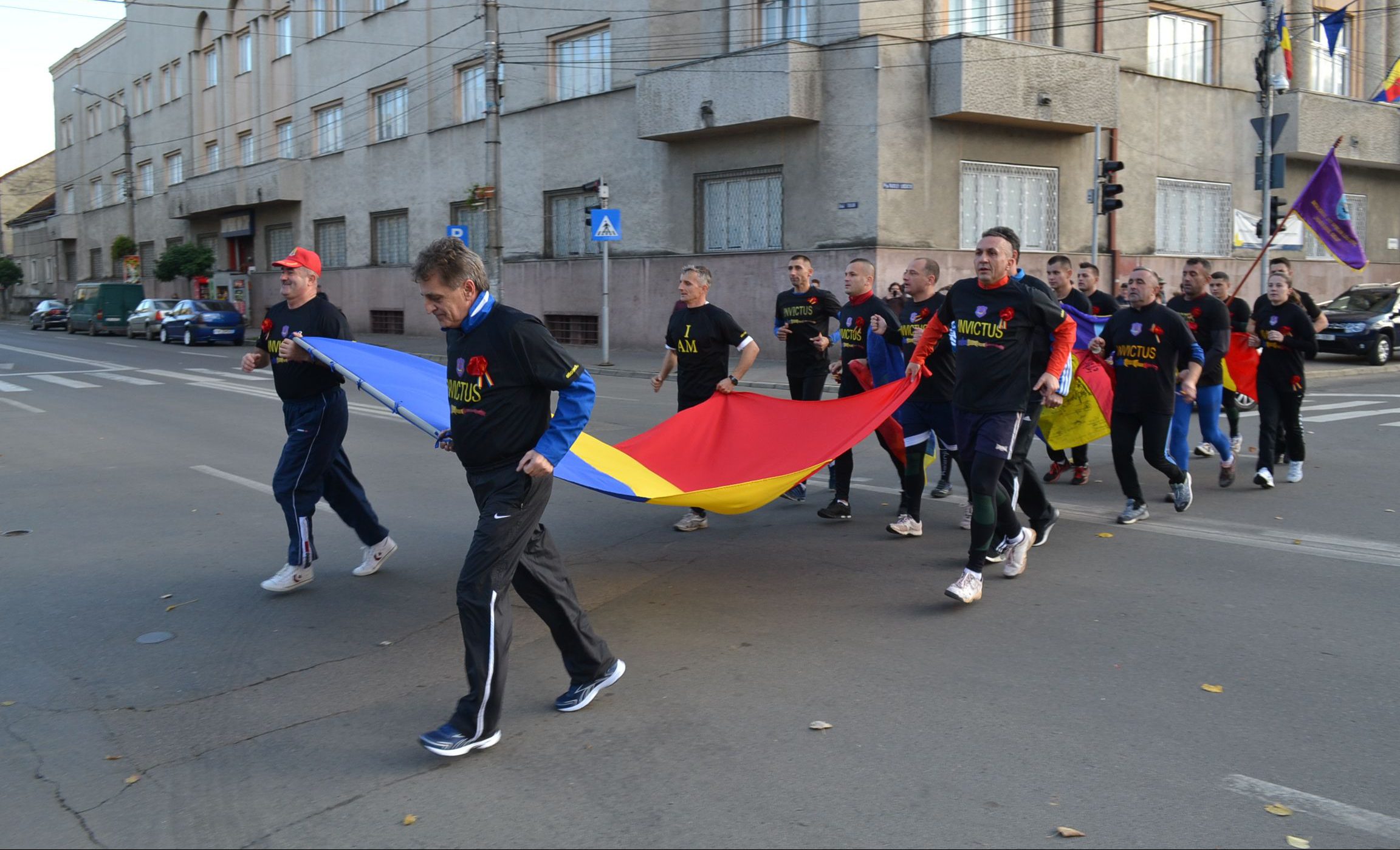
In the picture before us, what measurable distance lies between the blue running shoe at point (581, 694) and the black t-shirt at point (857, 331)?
13.1ft

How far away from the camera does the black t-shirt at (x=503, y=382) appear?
13.8 feet

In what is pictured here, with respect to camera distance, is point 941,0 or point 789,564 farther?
point 941,0

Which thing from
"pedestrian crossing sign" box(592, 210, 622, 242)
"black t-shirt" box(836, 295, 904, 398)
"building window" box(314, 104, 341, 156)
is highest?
"building window" box(314, 104, 341, 156)

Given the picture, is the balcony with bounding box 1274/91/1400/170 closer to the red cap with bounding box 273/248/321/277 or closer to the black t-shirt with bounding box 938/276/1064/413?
the black t-shirt with bounding box 938/276/1064/413

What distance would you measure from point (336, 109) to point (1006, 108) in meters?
25.7

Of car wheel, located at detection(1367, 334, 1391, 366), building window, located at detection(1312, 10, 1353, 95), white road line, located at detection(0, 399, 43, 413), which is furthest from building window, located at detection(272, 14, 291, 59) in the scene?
car wheel, located at detection(1367, 334, 1391, 366)

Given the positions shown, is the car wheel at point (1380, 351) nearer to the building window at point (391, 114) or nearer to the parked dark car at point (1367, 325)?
the parked dark car at point (1367, 325)

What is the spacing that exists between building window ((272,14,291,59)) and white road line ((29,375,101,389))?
80.3 feet

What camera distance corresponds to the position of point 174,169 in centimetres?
5297

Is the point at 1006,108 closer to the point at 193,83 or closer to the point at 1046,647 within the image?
the point at 1046,647

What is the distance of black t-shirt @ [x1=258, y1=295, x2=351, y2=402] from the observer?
247 inches

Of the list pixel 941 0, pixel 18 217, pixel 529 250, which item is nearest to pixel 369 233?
pixel 529 250

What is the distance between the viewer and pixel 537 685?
4.89 metres

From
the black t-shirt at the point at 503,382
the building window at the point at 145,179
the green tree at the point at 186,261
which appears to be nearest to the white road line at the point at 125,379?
the black t-shirt at the point at 503,382
